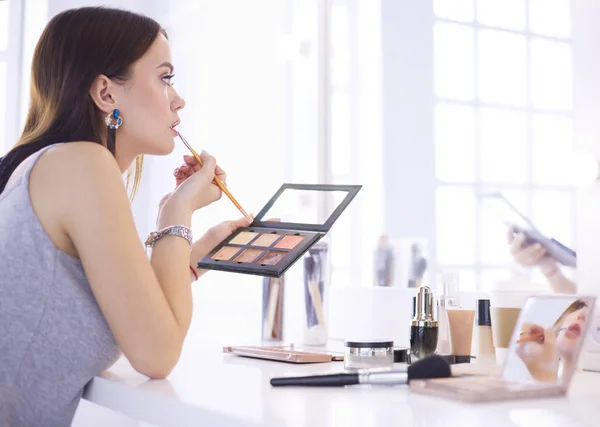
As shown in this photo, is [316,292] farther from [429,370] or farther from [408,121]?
[429,370]

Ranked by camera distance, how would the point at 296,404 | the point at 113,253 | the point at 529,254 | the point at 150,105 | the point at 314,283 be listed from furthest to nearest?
1. the point at 314,283
2. the point at 529,254
3. the point at 150,105
4. the point at 113,253
5. the point at 296,404

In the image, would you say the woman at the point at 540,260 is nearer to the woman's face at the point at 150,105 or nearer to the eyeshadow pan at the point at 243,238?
the eyeshadow pan at the point at 243,238

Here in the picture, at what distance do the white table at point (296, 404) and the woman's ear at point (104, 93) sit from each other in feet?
1.31

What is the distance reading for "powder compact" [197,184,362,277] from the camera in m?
1.09

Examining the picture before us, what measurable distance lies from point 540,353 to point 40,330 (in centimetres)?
61

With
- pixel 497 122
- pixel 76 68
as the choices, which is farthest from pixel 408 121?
pixel 76 68

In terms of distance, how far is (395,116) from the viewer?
5.24 ft

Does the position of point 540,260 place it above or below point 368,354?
above

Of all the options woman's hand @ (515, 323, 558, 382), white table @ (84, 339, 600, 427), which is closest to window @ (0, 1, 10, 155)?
white table @ (84, 339, 600, 427)

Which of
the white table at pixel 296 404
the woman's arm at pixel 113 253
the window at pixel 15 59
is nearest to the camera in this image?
the white table at pixel 296 404

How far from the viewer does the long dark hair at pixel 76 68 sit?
108 cm

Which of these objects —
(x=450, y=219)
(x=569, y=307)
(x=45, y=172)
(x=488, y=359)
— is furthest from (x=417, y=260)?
(x=45, y=172)

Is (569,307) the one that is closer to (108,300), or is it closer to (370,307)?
(108,300)

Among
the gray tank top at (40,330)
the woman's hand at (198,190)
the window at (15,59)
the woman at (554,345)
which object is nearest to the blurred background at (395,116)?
the woman at (554,345)
